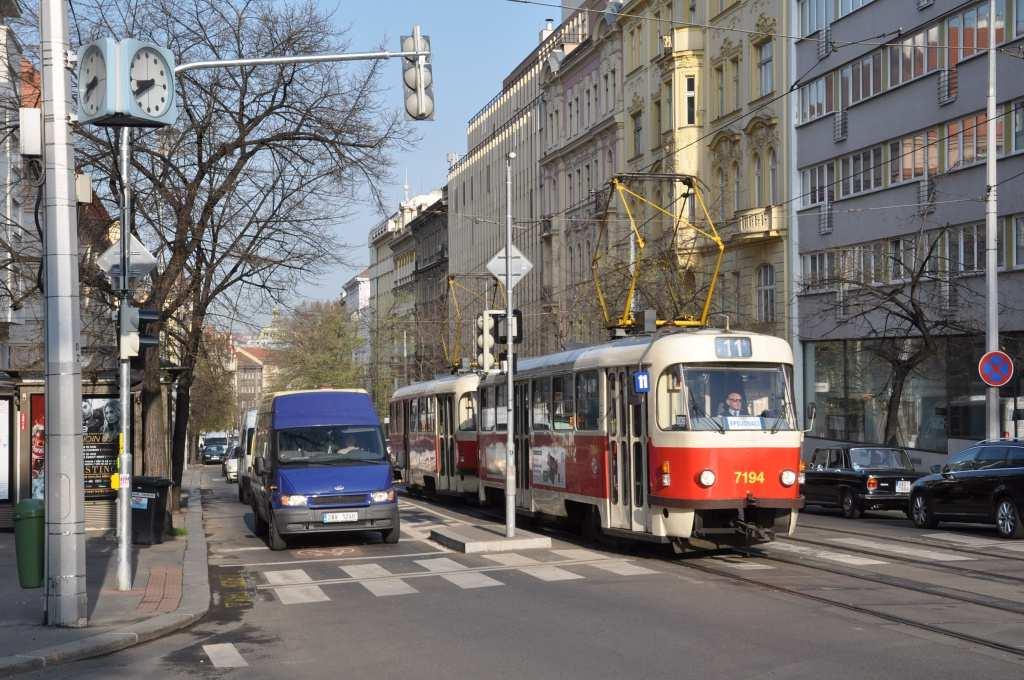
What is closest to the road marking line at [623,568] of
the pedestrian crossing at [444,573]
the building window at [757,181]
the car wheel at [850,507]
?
the pedestrian crossing at [444,573]

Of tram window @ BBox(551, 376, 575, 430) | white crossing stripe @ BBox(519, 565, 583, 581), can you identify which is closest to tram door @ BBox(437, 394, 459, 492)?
tram window @ BBox(551, 376, 575, 430)

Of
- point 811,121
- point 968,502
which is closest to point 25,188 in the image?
point 968,502

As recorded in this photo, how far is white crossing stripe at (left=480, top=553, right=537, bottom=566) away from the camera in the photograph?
701 inches

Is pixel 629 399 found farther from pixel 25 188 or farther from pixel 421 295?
pixel 421 295

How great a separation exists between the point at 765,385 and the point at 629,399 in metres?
1.82

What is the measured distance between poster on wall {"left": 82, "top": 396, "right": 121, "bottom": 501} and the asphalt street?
559 centimetres

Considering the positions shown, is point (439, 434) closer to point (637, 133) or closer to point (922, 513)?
point (922, 513)

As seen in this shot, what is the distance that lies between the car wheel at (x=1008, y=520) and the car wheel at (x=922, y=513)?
201cm

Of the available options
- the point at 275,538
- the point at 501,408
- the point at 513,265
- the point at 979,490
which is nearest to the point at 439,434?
the point at 501,408

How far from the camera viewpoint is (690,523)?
16984 millimetres

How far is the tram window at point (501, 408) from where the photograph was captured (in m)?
26.5

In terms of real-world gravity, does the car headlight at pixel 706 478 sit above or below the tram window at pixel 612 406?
below

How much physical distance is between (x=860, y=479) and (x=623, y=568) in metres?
11.4

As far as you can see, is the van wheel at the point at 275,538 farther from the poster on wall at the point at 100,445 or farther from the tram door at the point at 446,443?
the tram door at the point at 446,443
